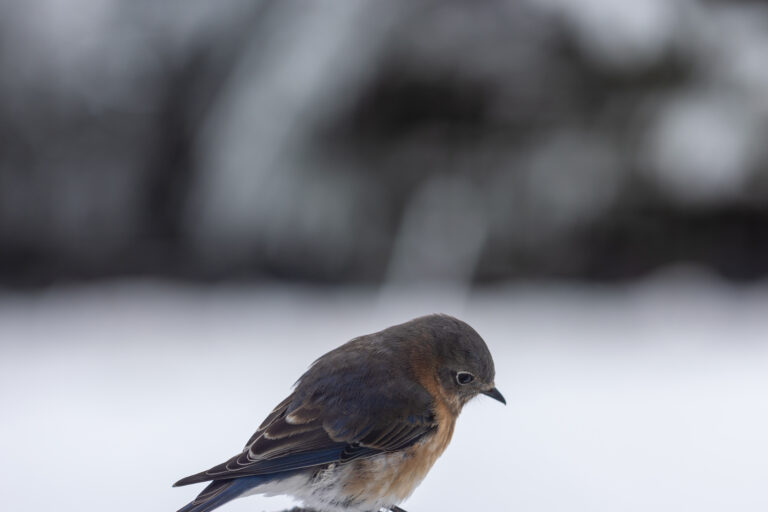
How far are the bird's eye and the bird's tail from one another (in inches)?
28.8

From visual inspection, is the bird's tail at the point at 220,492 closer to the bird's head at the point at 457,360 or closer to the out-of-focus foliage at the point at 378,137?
the bird's head at the point at 457,360

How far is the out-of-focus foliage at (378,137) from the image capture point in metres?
6.72

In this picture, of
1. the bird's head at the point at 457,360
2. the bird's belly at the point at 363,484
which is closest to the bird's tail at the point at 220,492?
the bird's belly at the point at 363,484

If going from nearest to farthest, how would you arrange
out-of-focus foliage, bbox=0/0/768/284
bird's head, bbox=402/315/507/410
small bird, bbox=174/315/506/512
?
small bird, bbox=174/315/506/512 → bird's head, bbox=402/315/507/410 → out-of-focus foliage, bbox=0/0/768/284

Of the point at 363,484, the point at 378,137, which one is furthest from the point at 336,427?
the point at 378,137

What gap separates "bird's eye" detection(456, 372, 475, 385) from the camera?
2.82 m

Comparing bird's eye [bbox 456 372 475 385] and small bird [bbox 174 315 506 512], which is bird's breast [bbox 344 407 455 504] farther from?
bird's eye [bbox 456 372 475 385]

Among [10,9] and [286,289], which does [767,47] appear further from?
[10,9]

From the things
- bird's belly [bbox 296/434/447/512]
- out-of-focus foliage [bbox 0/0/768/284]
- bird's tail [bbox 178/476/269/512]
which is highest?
out-of-focus foliage [bbox 0/0/768/284]

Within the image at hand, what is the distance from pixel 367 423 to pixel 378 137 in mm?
4451

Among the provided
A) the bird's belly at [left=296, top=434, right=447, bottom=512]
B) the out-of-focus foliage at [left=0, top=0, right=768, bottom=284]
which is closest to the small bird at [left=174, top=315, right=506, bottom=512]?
the bird's belly at [left=296, top=434, right=447, bottom=512]

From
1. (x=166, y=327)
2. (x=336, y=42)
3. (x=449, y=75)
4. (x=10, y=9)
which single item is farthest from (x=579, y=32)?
(x=10, y=9)

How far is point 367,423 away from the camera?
2666 millimetres

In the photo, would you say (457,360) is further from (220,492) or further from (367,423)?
(220,492)
